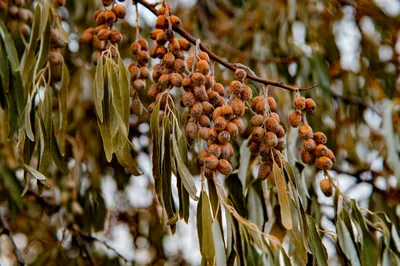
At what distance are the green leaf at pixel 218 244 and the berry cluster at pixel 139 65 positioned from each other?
363 millimetres

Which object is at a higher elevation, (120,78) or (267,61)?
(120,78)

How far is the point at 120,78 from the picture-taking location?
1.16 m

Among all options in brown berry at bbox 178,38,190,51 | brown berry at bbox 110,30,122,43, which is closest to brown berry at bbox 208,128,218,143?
brown berry at bbox 178,38,190,51

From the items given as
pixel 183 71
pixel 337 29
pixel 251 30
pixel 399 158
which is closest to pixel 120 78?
pixel 183 71

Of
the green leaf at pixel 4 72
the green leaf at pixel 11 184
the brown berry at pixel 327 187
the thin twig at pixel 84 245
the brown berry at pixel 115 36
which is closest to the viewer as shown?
the brown berry at pixel 327 187

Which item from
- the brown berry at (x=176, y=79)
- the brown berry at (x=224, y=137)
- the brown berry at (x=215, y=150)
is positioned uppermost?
the brown berry at (x=176, y=79)

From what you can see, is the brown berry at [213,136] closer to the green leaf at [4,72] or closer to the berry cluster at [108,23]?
the berry cluster at [108,23]

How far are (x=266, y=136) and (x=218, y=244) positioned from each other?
0.70 ft

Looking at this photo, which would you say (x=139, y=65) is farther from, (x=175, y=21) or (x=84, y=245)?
(x=84, y=245)

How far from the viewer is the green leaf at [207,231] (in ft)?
3.33

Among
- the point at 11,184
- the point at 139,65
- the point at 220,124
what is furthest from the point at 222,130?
the point at 11,184

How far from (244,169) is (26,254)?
1.54 metres

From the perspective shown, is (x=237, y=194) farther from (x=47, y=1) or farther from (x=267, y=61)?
(x=267, y=61)

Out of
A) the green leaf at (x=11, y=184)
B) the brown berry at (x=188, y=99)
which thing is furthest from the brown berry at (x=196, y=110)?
the green leaf at (x=11, y=184)
